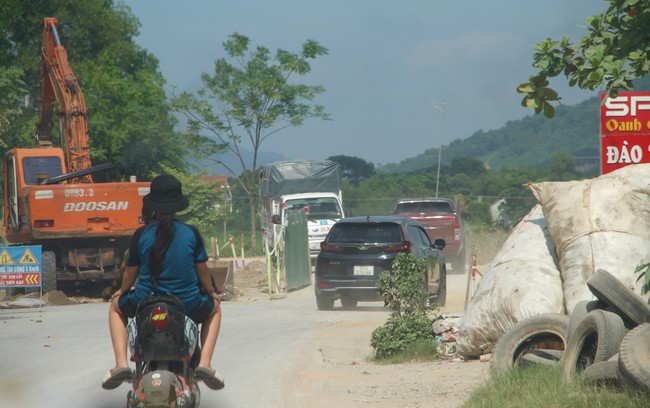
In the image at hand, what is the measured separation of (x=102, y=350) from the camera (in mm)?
13672

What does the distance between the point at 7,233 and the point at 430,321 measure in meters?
14.5

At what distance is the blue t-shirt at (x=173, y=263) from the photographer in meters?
6.97

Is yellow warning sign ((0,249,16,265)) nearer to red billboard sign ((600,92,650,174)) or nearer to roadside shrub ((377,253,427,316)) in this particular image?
roadside shrub ((377,253,427,316))

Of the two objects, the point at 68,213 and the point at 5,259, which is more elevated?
the point at 68,213

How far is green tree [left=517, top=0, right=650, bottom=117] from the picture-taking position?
7734 millimetres

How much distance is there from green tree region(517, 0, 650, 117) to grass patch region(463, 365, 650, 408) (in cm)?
218

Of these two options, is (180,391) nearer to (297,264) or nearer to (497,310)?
(497,310)

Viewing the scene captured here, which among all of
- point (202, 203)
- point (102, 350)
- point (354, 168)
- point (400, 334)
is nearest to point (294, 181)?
point (202, 203)

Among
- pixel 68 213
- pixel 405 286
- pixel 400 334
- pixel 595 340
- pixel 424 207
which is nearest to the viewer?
pixel 595 340

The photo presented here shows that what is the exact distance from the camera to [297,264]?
26.5 m

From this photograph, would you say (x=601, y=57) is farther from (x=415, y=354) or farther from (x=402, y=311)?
(x=402, y=311)

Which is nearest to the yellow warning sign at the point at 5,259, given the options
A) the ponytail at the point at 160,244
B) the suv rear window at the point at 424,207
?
the suv rear window at the point at 424,207

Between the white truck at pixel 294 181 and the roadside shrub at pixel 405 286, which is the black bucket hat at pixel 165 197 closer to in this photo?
the roadside shrub at pixel 405 286

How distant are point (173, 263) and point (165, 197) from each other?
1.45 feet
